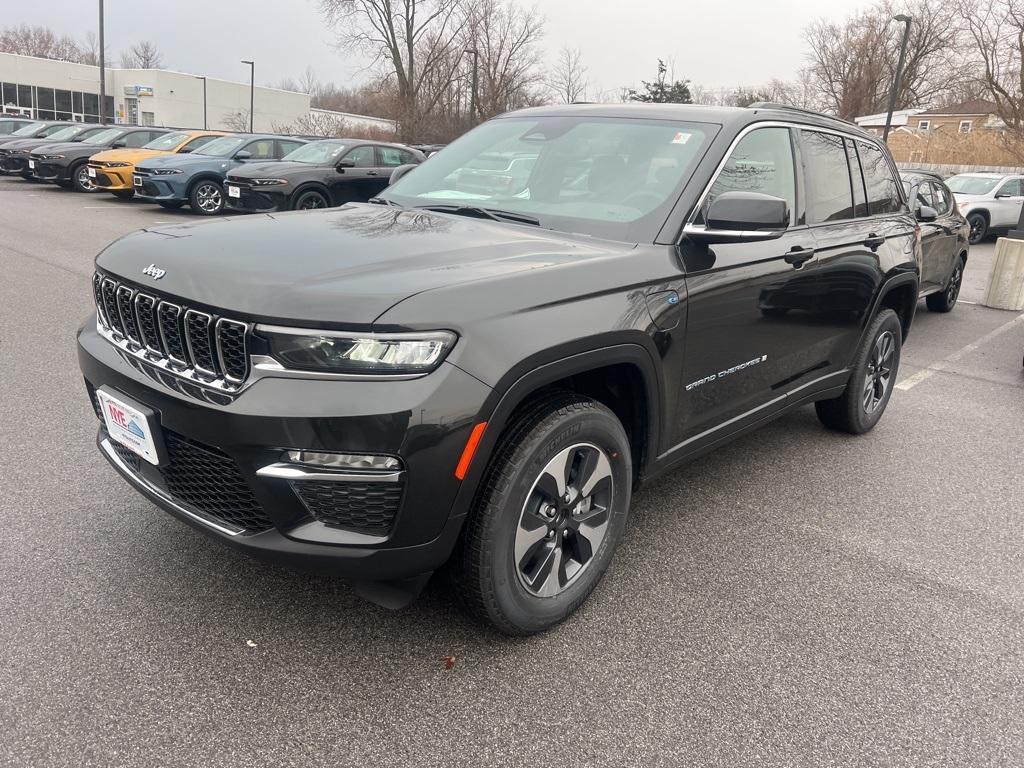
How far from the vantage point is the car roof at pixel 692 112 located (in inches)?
136

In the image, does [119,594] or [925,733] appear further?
[119,594]

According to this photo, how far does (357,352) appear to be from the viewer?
2.13m

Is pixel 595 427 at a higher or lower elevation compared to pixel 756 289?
lower

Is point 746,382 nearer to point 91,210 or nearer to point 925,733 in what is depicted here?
point 925,733

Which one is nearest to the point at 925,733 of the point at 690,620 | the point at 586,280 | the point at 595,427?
the point at 690,620

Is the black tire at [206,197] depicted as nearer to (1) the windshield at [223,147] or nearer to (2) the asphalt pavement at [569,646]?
(1) the windshield at [223,147]

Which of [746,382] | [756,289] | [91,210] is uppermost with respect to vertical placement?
[756,289]

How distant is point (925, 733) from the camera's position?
2363 mm

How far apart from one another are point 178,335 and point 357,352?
25.1 inches

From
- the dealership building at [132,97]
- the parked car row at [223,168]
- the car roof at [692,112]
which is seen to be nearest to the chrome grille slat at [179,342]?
the car roof at [692,112]

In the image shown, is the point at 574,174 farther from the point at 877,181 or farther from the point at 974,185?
the point at 974,185

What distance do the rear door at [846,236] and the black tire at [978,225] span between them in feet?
51.9

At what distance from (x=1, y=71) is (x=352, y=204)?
235ft

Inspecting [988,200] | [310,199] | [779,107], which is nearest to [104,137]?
[310,199]
